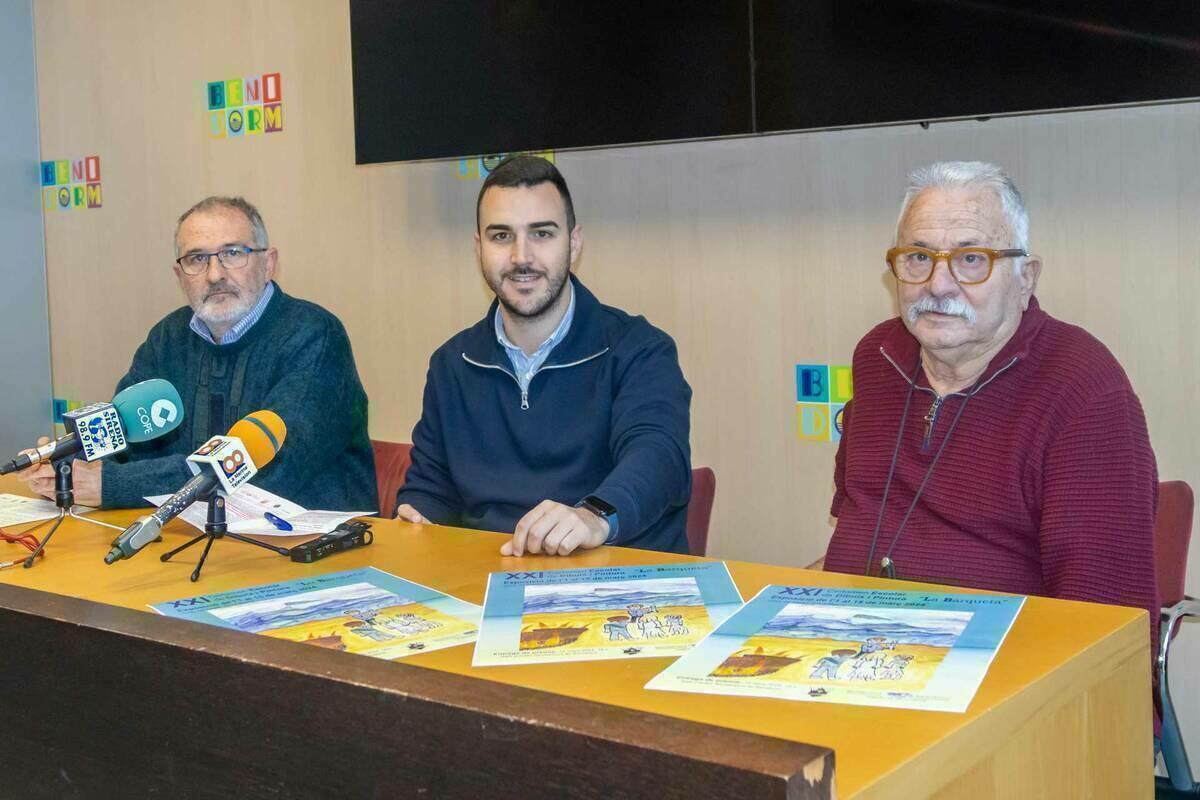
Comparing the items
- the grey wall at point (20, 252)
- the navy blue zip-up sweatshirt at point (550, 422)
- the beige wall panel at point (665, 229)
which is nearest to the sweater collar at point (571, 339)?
the navy blue zip-up sweatshirt at point (550, 422)

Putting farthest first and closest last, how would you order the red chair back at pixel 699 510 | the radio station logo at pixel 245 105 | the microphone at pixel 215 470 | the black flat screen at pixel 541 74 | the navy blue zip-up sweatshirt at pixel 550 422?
the radio station logo at pixel 245 105 → the black flat screen at pixel 541 74 → the red chair back at pixel 699 510 → the navy blue zip-up sweatshirt at pixel 550 422 → the microphone at pixel 215 470

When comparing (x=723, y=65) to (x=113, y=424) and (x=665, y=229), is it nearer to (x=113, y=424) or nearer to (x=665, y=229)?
(x=665, y=229)

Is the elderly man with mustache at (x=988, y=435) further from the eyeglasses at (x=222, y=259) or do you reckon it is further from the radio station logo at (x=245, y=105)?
the radio station logo at (x=245, y=105)

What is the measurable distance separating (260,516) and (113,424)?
298 millimetres

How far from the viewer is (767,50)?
3.28 meters

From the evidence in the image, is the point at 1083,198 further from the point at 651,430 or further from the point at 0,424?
the point at 0,424

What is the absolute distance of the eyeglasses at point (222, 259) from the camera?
3.29 m

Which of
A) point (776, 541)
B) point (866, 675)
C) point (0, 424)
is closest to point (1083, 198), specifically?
point (776, 541)

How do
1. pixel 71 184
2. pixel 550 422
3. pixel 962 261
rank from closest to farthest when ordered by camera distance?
pixel 962 261, pixel 550 422, pixel 71 184

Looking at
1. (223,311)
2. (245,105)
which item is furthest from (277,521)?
(245,105)

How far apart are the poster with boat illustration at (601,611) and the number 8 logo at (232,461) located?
46cm

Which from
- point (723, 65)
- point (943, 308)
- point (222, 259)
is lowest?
point (943, 308)

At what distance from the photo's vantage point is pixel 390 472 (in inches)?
144

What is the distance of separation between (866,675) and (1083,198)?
1.99m
